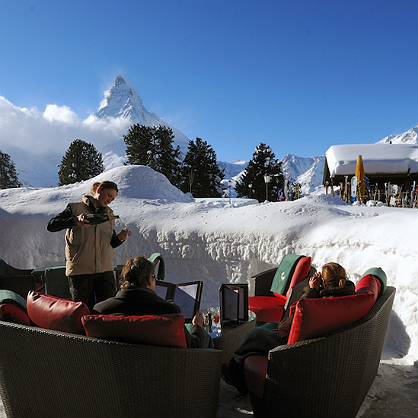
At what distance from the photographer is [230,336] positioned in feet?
10.8

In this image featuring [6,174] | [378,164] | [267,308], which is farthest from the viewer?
[6,174]

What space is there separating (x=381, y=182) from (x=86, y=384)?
68.7 ft

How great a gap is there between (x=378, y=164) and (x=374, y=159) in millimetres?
327

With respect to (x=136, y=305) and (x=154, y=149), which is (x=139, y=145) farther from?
(x=136, y=305)

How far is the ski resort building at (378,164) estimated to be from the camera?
18859mm

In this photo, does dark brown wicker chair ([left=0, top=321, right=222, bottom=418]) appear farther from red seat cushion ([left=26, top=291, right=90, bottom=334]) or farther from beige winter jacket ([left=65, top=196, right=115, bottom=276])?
beige winter jacket ([left=65, top=196, right=115, bottom=276])

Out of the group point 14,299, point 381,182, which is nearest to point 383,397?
point 14,299

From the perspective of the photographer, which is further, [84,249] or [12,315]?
[84,249]

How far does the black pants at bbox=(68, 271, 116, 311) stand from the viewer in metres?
3.35

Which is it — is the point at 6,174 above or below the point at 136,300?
above

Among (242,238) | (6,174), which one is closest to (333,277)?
(242,238)

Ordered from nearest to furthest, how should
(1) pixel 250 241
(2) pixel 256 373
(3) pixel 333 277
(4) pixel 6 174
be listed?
(2) pixel 256 373
(3) pixel 333 277
(1) pixel 250 241
(4) pixel 6 174

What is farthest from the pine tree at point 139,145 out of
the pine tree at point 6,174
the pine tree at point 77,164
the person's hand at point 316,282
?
the person's hand at point 316,282

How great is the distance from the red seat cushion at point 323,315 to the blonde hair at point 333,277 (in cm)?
37
